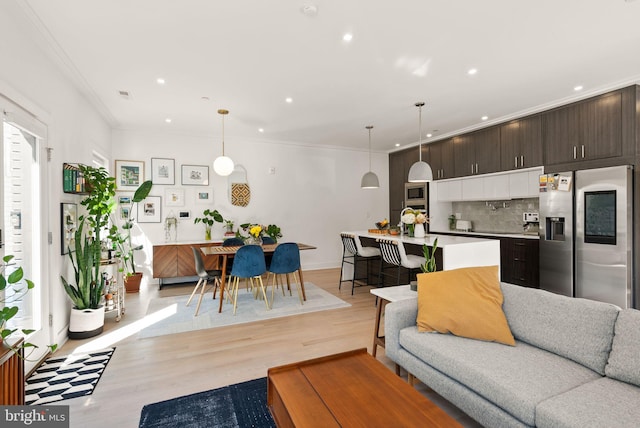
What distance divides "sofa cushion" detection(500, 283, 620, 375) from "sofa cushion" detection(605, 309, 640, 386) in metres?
0.04

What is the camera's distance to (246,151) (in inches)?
251

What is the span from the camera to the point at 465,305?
212cm

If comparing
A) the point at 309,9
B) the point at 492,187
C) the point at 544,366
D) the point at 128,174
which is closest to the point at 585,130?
the point at 492,187

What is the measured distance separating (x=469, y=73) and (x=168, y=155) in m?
4.97

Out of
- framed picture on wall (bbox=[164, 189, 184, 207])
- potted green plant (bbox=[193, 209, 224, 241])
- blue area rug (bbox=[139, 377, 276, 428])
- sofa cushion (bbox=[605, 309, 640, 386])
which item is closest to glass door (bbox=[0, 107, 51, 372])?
blue area rug (bbox=[139, 377, 276, 428])

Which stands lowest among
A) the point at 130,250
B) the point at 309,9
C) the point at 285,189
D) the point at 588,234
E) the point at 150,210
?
the point at 130,250

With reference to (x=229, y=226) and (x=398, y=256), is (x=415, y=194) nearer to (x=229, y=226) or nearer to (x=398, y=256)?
(x=398, y=256)

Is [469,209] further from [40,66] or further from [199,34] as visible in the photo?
[40,66]

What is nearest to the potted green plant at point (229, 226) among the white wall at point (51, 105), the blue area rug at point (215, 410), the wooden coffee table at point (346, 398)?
the white wall at point (51, 105)

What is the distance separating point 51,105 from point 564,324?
14.1 ft

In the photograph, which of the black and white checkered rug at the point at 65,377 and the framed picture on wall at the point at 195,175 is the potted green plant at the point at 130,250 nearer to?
the framed picture on wall at the point at 195,175

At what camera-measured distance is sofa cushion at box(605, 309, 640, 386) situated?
1493 mm

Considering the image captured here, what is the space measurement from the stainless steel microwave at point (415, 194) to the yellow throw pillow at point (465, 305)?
4.45m

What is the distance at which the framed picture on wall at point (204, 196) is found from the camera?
6016mm
